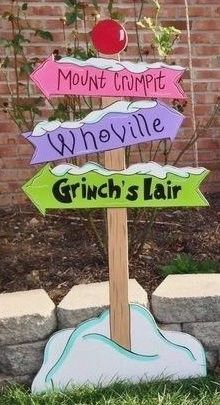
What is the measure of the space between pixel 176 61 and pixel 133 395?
2.34 m

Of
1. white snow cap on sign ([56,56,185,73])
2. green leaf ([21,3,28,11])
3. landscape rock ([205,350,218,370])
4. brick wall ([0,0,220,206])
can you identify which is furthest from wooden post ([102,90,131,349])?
brick wall ([0,0,220,206])

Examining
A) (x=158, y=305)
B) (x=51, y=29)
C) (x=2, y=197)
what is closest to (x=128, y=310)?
(x=158, y=305)

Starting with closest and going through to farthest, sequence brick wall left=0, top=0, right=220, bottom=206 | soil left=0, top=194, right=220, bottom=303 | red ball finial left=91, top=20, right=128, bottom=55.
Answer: red ball finial left=91, top=20, right=128, bottom=55 < soil left=0, top=194, right=220, bottom=303 < brick wall left=0, top=0, right=220, bottom=206

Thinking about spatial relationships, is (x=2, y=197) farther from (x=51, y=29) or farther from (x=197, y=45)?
(x=197, y=45)

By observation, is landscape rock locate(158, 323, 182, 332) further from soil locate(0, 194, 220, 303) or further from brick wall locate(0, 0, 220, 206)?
brick wall locate(0, 0, 220, 206)

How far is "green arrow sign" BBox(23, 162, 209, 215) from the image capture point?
2963mm

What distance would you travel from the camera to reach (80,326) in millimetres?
3031

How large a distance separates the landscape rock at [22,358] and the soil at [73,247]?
373mm

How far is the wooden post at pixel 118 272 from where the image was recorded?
3.04m

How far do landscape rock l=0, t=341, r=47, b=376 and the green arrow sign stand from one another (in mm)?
581

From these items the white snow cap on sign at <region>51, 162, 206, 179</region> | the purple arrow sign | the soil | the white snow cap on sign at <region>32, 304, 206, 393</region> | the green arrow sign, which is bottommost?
the white snow cap on sign at <region>32, 304, 206, 393</region>

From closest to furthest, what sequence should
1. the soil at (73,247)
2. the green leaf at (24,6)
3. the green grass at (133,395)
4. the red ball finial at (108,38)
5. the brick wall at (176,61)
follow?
the green grass at (133,395)
the red ball finial at (108,38)
the soil at (73,247)
the green leaf at (24,6)
the brick wall at (176,61)

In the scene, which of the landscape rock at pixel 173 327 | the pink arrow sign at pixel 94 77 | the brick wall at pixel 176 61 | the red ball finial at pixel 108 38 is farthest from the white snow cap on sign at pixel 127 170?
the brick wall at pixel 176 61

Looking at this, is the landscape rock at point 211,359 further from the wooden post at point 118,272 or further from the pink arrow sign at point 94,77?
the pink arrow sign at point 94,77
